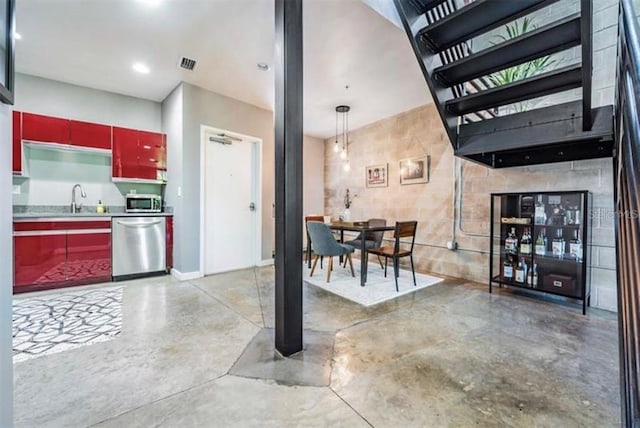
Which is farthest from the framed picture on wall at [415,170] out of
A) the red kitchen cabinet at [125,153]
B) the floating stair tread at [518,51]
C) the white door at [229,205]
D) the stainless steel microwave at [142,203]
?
the red kitchen cabinet at [125,153]

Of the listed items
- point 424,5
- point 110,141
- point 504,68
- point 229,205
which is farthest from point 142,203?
point 504,68

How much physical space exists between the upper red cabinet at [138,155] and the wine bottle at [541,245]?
16.3 ft

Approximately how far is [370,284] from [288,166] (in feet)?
7.29

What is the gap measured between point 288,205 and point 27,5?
283cm

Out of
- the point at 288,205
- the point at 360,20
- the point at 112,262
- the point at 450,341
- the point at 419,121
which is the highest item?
the point at 360,20

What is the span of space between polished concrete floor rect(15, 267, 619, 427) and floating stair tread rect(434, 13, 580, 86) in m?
2.02

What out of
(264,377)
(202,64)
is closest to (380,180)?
(202,64)

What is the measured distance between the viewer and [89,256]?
336 cm

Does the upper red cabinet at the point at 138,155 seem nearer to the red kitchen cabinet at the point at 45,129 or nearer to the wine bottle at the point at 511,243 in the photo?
the red kitchen cabinet at the point at 45,129

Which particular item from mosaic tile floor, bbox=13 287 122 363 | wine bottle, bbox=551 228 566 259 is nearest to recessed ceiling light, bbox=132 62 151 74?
mosaic tile floor, bbox=13 287 122 363

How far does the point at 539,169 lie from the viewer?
10.0ft

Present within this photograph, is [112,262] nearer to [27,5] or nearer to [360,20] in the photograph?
[27,5]

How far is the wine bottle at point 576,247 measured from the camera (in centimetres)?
263

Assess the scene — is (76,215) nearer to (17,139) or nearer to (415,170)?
(17,139)
